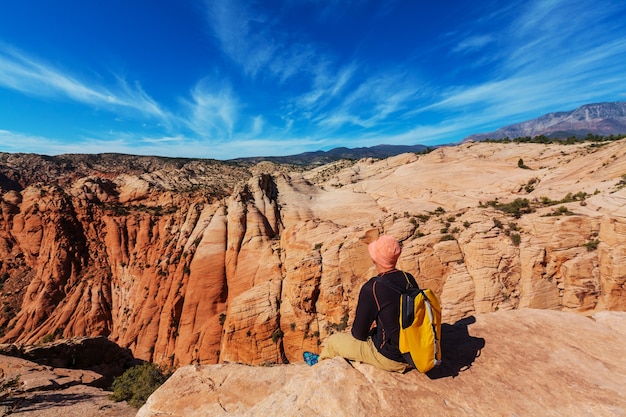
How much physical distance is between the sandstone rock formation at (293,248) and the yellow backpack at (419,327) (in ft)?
48.5

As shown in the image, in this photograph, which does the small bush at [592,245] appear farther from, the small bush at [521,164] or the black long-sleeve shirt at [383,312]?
the small bush at [521,164]

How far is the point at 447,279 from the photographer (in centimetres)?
1872

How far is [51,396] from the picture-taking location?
1186 cm

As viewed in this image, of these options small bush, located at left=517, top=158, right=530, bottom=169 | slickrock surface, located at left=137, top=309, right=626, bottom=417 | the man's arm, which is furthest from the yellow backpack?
small bush, located at left=517, top=158, right=530, bottom=169

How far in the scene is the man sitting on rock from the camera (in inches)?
190

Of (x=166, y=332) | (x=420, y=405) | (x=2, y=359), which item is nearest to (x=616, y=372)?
(x=420, y=405)

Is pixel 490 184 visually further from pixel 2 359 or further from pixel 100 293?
pixel 100 293

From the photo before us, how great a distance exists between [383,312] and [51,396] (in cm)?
1487

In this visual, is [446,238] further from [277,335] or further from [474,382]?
[474,382]

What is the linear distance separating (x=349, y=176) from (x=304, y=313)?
34915mm

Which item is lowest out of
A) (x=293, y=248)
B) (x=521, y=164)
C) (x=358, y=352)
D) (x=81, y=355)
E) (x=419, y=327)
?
(x=81, y=355)

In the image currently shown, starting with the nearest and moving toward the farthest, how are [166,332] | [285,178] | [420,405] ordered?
1. [420,405]
2. [166,332]
3. [285,178]

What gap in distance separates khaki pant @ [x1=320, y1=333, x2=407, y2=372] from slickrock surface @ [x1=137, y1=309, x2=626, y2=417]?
0.14 meters

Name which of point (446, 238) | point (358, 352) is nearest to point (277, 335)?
point (446, 238)
